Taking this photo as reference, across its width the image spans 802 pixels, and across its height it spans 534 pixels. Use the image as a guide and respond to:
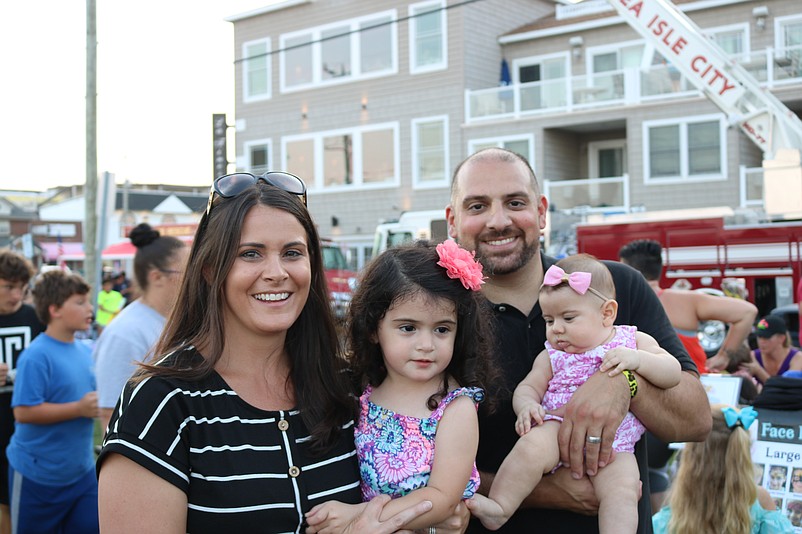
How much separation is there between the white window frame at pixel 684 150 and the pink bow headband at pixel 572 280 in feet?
64.3

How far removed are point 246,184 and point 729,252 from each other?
11905 mm

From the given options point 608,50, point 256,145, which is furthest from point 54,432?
point 256,145

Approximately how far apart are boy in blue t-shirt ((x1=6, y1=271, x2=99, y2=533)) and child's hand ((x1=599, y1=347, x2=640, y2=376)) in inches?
144

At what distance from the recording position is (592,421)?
9.12 ft

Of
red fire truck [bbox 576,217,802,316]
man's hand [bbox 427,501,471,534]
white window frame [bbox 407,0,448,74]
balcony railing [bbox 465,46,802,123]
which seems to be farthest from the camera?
white window frame [bbox 407,0,448,74]

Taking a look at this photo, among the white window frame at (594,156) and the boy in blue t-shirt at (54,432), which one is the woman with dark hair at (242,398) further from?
the white window frame at (594,156)

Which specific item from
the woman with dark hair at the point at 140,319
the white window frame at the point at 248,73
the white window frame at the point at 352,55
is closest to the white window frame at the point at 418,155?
the white window frame at the point at 352,55

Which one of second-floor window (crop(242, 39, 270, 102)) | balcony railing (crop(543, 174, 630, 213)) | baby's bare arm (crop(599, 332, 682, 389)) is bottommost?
baby's bare arm (crop(599, 332, 682, 389))

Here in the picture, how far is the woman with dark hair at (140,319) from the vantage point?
475 centimetres

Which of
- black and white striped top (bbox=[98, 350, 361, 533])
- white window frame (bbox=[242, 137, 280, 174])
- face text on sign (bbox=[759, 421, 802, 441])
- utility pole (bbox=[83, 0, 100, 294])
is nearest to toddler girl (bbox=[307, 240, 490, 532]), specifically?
black and white striped top (bbox=[98, 350, 361, 533])

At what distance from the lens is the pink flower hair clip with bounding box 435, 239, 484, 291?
276 cm

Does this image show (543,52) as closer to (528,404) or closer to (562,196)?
(562,196)

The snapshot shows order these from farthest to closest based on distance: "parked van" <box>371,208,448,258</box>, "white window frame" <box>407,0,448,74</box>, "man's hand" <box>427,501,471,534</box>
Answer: "white window frame" <box>407,0,448,74</box>, "parked van" <box>371,208,448,258</box>, "man's hand" <box>427,501,471,534</box>

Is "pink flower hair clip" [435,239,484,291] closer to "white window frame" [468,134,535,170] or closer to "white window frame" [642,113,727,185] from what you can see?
"white window frame" [642,113,727,185]
